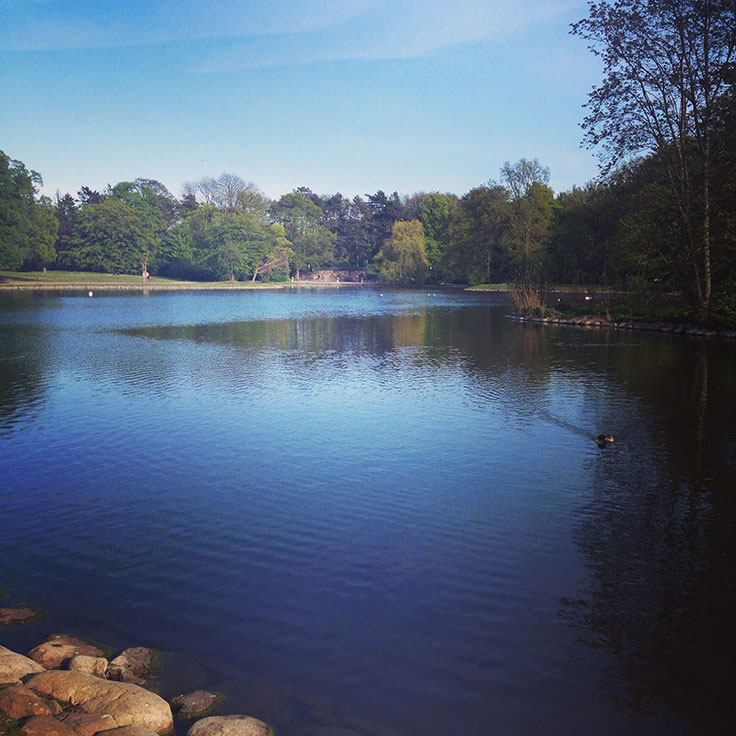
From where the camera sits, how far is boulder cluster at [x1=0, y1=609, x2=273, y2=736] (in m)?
4.03

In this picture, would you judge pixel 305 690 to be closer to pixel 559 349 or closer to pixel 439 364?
pixel 439 364

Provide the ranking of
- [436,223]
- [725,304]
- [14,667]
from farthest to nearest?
[436,223] → [725,304] → [14,667]

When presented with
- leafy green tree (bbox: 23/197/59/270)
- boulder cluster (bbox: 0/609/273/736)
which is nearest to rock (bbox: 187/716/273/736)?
boulder cluster (bbox: 0/609/273/736)

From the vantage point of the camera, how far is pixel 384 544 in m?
7.51

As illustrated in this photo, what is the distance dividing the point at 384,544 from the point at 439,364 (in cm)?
1459

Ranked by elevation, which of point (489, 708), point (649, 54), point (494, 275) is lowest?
point (489, 708)

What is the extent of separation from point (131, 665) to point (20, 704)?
107 cm

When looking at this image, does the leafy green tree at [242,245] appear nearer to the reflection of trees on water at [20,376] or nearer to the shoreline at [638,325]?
the shoreline at [638,325]

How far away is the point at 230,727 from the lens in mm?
4297

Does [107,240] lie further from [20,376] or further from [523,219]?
[20,376]

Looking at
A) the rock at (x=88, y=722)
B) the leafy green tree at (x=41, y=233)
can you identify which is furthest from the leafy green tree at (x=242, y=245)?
the rock at (x=88, y=722)

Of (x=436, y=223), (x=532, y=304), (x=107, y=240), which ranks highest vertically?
(x=436, y=223)

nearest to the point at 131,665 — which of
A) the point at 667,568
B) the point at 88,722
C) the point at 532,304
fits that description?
the point at 88,722

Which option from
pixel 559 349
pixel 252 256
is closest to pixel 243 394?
pixel 559 349
